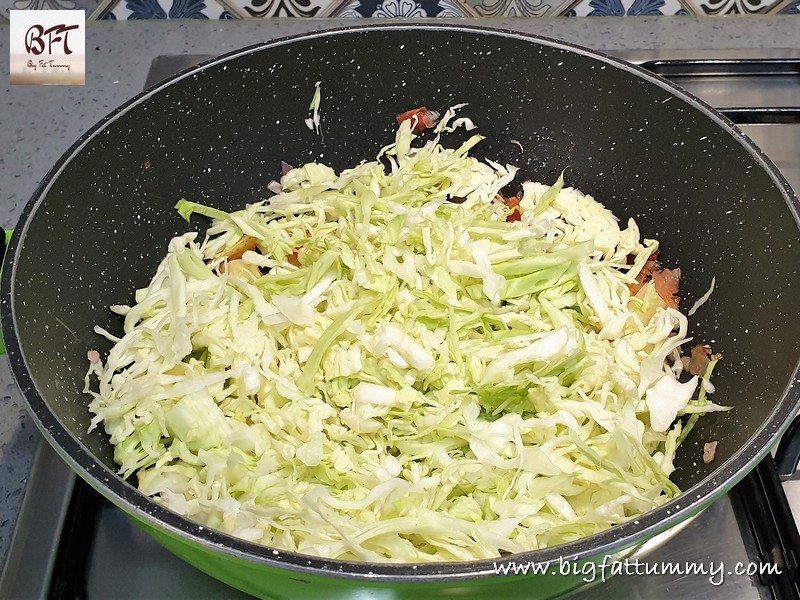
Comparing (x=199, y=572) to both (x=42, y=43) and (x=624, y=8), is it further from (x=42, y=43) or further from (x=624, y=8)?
(x=624, y=8)

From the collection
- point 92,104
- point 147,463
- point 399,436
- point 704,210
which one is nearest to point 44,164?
point 92,104

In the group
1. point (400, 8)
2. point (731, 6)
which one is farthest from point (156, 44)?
point (731, 6)

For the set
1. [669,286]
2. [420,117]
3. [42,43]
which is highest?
[42,43]

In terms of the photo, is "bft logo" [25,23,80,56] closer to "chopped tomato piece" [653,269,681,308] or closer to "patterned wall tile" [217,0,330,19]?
"patterned wall tile" [217,0,330,19]

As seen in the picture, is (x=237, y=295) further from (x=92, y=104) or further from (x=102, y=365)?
(x=92, y=104)

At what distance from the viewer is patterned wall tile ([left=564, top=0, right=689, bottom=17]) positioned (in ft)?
5.08

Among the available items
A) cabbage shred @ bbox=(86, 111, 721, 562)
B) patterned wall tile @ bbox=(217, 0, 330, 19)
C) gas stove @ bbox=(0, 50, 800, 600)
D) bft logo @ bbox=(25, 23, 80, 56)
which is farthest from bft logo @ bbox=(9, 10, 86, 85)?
gas stove @ bbox=(0, 50, 800, 600)

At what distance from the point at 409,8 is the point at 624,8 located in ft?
1.58

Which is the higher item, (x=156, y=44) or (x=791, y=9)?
(x=791, y=9)

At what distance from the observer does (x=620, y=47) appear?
1.53 m

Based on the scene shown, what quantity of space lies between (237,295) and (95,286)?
19 cm

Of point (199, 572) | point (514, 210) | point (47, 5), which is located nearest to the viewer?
point (199, 572)

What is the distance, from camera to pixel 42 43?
61.1 inches

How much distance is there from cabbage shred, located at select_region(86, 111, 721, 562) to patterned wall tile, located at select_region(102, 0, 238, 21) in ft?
2.04
